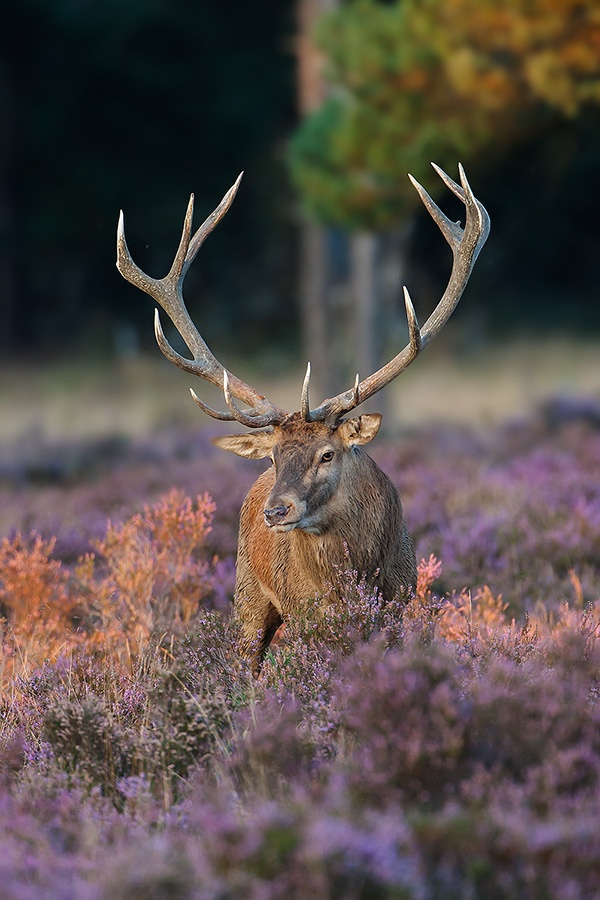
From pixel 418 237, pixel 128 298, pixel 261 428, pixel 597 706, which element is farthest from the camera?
pixel 128 298

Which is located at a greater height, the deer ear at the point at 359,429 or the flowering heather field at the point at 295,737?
the deer ear at the point at 359,429

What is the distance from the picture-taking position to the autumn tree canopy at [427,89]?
11.7 meters

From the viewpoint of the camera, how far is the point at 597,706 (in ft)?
12.9

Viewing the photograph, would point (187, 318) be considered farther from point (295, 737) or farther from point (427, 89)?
point (427, 89)

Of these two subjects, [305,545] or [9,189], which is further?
[9,189]

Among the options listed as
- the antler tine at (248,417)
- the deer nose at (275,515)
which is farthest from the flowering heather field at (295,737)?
the antler tine at (248,417)

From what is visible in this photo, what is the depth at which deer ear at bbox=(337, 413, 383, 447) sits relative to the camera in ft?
17.7

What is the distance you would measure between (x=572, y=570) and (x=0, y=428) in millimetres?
12813

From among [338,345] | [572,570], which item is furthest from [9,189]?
[572,570]

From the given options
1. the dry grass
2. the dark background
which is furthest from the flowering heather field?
the dark background

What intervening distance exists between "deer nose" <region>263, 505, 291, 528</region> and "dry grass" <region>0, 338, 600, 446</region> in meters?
8.68

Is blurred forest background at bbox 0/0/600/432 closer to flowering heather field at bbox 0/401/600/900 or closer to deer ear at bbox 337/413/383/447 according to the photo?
flowering heather field at bbox 0/401/600/900

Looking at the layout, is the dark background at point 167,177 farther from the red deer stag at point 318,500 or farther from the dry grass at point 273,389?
the red deer stag at point 318,500

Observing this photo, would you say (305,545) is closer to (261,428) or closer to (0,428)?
(261,428)
